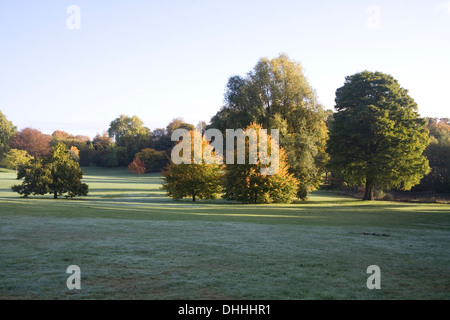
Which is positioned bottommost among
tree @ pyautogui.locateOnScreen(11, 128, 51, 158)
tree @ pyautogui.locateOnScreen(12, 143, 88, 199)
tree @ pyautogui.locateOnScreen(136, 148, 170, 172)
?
tree @ pyautogui.locateOnScreen(12, 143, 88, 199)

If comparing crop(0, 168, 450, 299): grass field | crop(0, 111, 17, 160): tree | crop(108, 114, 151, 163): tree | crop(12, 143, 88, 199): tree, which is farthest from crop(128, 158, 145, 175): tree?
crop(0, 168, 450, 299): grass field

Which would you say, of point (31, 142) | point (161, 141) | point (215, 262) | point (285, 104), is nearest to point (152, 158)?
point (161, 141)

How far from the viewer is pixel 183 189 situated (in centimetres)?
3384

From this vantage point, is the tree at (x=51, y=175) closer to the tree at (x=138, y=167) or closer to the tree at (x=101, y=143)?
the tree at (x=138, y=167)

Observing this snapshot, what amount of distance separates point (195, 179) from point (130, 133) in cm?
8152

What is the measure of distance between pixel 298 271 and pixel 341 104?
3112cm

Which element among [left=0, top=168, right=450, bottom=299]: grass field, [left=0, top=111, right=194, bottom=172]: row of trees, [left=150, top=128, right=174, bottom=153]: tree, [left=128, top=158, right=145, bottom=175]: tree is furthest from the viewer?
[left=150, top=128, right=174, bottom=153]: tree

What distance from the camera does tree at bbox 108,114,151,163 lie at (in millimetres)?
106125

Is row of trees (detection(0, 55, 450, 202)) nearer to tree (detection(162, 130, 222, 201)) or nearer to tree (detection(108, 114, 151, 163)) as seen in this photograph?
tree (detection(162, 130, 222, 201))

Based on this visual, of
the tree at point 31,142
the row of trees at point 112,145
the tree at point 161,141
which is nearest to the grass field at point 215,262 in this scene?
the row of trees at point 112,145

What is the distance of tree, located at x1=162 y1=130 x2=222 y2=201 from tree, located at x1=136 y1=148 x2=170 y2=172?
59375 millimetres

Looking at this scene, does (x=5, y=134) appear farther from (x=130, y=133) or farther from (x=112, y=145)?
(x=130, y=133)
